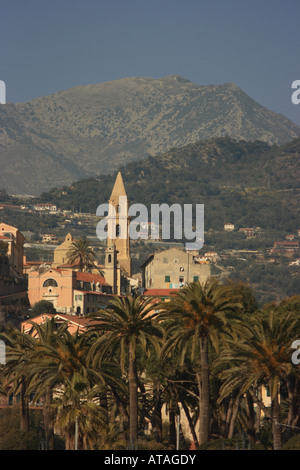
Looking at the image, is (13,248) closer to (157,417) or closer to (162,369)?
(162,369)

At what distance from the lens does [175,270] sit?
157375 mm

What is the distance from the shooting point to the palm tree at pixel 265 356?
59.8 meters

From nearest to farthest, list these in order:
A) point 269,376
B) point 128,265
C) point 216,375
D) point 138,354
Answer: point 269,376, point 216,375, point 138,354, point 128,265

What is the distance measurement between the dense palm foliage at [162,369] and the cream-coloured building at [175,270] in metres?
81.5

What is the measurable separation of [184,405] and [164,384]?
2.45 meters

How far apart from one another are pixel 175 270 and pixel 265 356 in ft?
317

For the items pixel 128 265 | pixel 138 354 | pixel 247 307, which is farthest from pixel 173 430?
pixel 128 265

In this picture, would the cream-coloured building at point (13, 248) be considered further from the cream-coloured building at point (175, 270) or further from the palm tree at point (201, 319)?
the palm tree at point (201, 319)

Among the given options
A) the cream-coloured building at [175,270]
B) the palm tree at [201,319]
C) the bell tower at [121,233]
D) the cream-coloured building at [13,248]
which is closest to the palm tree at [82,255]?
the cream-coloured building at [13,248]

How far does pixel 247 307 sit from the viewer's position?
92.3 m

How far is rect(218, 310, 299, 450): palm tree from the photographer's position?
2355 inches

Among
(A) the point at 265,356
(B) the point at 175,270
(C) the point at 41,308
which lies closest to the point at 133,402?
(A) the point at 265,356

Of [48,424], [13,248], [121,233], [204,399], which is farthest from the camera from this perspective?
[121,233]
